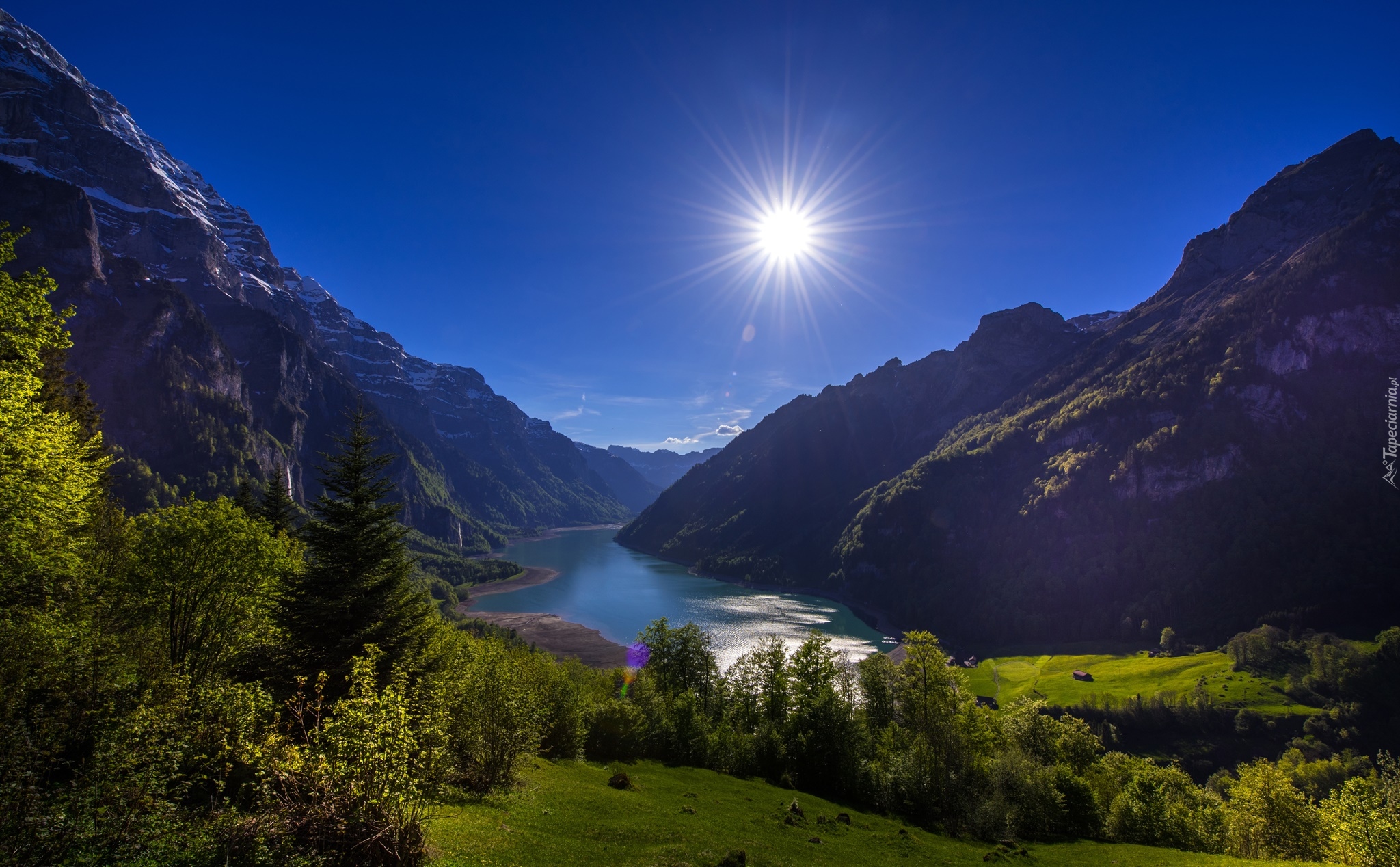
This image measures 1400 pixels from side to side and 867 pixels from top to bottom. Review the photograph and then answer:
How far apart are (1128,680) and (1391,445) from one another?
384ft

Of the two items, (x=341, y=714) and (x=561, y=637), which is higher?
(x=341, y=714)

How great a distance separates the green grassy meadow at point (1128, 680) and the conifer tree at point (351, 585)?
111 meters

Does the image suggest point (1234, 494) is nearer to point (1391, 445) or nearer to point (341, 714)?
point (1391, 445)

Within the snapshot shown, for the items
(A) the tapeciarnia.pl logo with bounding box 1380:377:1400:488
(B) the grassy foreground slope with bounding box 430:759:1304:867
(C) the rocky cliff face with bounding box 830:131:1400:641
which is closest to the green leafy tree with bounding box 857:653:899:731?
(B) the grassy foreground slope with bounding box 430:759:1304:867

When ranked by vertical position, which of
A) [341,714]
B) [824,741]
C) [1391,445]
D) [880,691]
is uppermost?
[1391,445]

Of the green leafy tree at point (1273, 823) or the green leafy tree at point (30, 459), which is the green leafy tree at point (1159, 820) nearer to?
the green leafy tree at point (1273, 823)

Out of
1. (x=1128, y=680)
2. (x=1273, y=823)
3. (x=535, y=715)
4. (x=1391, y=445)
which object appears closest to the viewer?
(x=535, y=715)

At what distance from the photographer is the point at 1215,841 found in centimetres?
3744

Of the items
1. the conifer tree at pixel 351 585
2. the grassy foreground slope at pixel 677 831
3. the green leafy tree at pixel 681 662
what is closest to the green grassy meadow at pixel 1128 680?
the green leafy tree at pixel 681 662

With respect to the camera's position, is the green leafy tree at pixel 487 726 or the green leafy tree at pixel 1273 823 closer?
the green leafy tree at pixel 487 726

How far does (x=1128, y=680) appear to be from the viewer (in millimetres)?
105750

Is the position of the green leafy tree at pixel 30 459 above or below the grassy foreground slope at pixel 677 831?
above

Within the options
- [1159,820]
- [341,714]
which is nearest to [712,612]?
[1159,820]

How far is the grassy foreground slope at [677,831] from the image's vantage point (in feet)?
61.8
